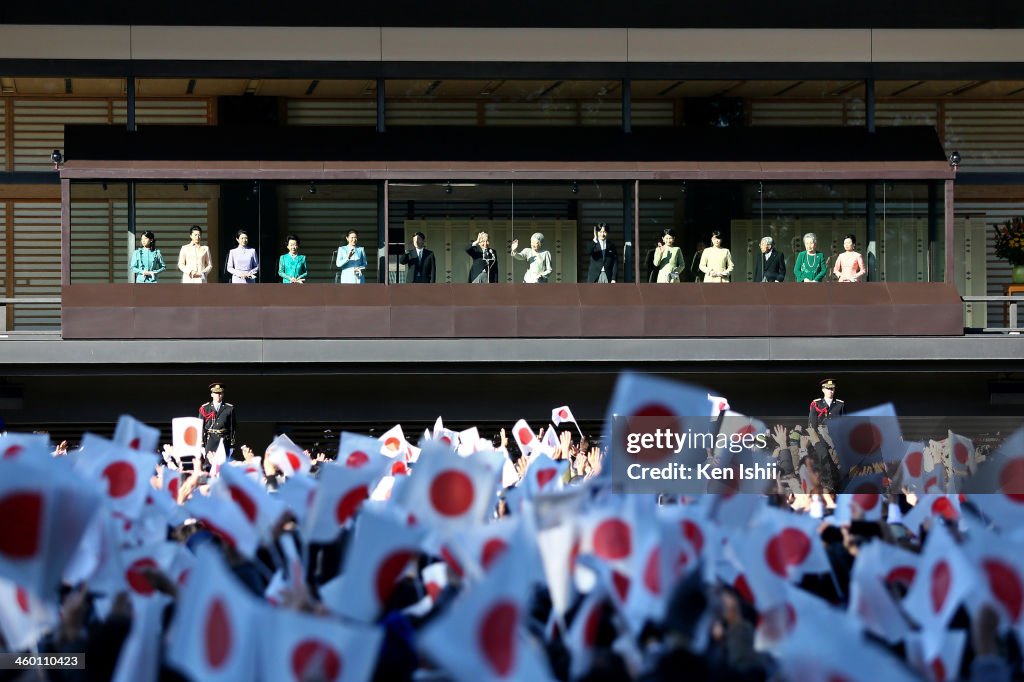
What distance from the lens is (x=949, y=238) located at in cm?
2536

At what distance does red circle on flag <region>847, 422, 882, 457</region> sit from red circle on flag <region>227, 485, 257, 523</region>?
4205 mm

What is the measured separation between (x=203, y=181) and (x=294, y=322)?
266cm

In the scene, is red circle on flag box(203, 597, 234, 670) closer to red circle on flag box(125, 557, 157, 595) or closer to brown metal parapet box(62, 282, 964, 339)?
red circle on flag box(125, 557, 157, 595)

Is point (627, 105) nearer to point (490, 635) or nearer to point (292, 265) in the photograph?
point (292, 265)

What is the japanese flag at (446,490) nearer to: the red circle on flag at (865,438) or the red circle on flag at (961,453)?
the red circle on flag at (865,438)

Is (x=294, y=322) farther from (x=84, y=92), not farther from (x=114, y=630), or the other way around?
(x=114, y=630)

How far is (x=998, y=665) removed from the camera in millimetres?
5402

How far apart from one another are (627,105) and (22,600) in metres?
22.1

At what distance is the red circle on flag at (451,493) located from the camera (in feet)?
22.8

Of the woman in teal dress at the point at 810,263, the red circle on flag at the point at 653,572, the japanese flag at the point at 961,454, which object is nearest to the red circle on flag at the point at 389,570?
the red circle on flag at the point at 653,572

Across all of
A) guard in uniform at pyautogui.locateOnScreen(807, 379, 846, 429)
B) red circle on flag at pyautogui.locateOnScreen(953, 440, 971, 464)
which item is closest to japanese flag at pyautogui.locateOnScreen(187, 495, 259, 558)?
red circle on flag at pyautogui.locateOnScreen(953, 440, 971, 464)

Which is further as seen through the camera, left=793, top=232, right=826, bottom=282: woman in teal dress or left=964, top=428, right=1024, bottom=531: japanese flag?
left=793, top=232, right=826, bottom=282: woman in teal dress

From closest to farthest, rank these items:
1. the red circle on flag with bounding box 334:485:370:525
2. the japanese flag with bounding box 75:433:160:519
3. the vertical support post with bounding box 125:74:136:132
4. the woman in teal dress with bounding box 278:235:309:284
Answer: the red circle on flag with bounding box 334:485:370:525
the japanese flag with bounding box 75:433:160:519
the woman in teal dress with bounding box 278:235:309:284
the vertical support post with bounding box 125:74:136:132

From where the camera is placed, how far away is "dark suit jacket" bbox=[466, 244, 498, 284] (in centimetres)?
2388
